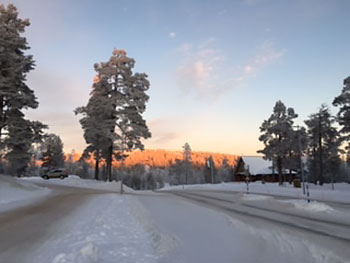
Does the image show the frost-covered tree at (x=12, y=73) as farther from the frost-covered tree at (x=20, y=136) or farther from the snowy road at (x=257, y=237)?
the snowy road at (x=257, y=237)

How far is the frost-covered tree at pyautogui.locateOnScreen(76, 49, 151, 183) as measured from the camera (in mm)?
33188

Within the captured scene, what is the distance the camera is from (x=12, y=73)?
72.2 feet

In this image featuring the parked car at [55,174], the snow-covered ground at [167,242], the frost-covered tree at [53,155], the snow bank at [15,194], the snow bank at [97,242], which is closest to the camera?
the snow bank at [97,242]

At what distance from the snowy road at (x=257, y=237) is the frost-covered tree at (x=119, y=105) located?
69.9 ft

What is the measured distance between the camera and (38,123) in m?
23.2

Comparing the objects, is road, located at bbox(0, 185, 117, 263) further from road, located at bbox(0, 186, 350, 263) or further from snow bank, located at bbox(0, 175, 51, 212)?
snow bank, located at bbox(0, 175, 51, 212)

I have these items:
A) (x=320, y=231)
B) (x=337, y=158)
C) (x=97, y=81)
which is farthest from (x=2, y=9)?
(x=337, y=158)

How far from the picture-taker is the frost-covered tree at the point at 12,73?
21656 millimetres

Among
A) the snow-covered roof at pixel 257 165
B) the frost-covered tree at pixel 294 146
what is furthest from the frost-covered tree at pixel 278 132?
the snow-covered roof at pixel 257 165

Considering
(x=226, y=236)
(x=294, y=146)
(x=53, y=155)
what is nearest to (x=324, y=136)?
Answer: (x=294, y=146)

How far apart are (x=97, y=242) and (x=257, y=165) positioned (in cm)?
7100

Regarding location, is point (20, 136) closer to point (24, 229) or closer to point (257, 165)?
point (24, 229)

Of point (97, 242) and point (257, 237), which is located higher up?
point (97, 242)

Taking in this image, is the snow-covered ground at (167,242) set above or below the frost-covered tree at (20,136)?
below
